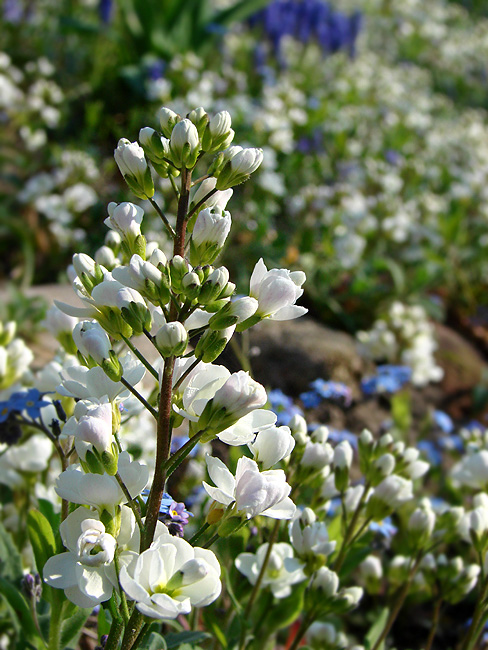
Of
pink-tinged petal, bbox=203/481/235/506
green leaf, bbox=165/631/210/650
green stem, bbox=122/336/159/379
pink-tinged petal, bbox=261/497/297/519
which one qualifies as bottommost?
green leaf, bbox=165/631/210/650

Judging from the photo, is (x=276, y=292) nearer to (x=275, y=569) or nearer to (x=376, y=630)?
(x=275, y=569)

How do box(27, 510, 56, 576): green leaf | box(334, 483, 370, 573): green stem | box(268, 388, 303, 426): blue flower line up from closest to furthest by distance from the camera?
box(27, 510, 56, 576): green leaf
box(334, 483, 370, 573): green stem
box(268, 388, 303, 426): blue flower

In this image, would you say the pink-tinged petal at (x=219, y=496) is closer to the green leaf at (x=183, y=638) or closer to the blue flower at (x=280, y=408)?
the green leaf at (x=183, y=638)

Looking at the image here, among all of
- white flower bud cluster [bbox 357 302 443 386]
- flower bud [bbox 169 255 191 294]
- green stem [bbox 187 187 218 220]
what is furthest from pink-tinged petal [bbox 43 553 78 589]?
white flower bud cluster [bbox 357 302 443 386]

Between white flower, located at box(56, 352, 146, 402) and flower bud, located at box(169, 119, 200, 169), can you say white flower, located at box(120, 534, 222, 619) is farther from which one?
flower bud, located at box(169, 119, 200, 169)

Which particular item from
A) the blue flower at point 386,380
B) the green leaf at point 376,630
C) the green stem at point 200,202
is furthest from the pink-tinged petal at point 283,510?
the blue flower at point 386,380

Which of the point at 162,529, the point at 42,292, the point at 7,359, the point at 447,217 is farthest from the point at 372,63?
the point at 162,529
